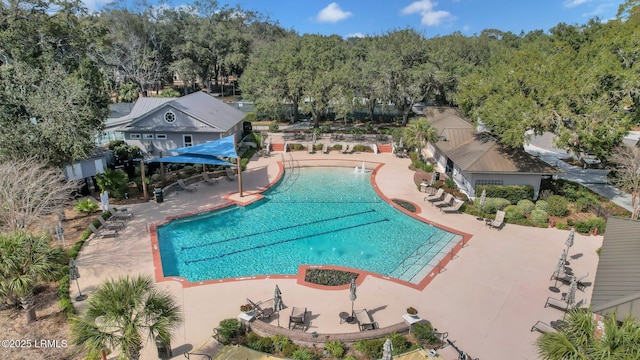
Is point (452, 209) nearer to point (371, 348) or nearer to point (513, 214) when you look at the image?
point (513, 214)

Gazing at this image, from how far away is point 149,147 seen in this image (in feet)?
112

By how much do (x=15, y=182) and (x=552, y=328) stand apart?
73.8 ft

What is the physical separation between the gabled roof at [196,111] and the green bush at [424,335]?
82.8ft

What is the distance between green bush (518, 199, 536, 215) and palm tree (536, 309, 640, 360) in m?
15.1

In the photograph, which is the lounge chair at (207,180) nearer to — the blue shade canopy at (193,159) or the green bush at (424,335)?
the blue shade canopy at (193,159)

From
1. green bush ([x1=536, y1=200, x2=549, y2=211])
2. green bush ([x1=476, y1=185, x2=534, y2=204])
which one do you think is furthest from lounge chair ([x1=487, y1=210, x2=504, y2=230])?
green bush ([x1=536, y1=200, x2=549, y2=211])

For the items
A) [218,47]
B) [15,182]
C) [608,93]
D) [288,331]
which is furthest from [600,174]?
[218,47]

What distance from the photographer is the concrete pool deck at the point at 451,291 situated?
13422 mm

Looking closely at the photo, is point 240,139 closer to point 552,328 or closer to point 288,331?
point 288,331

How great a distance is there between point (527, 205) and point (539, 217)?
4.27 ft

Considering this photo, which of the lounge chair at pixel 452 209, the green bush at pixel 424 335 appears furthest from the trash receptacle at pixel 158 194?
the green bush at pixel 424 335

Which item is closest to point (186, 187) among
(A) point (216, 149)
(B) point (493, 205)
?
(A) point (216, 149)

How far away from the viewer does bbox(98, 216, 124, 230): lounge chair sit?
20703 millimetres

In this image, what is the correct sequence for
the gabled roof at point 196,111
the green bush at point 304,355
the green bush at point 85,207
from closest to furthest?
1. the green bush at point 304,355
2. the green bush at point 85,207
3. the gabled roof at point 196,111
